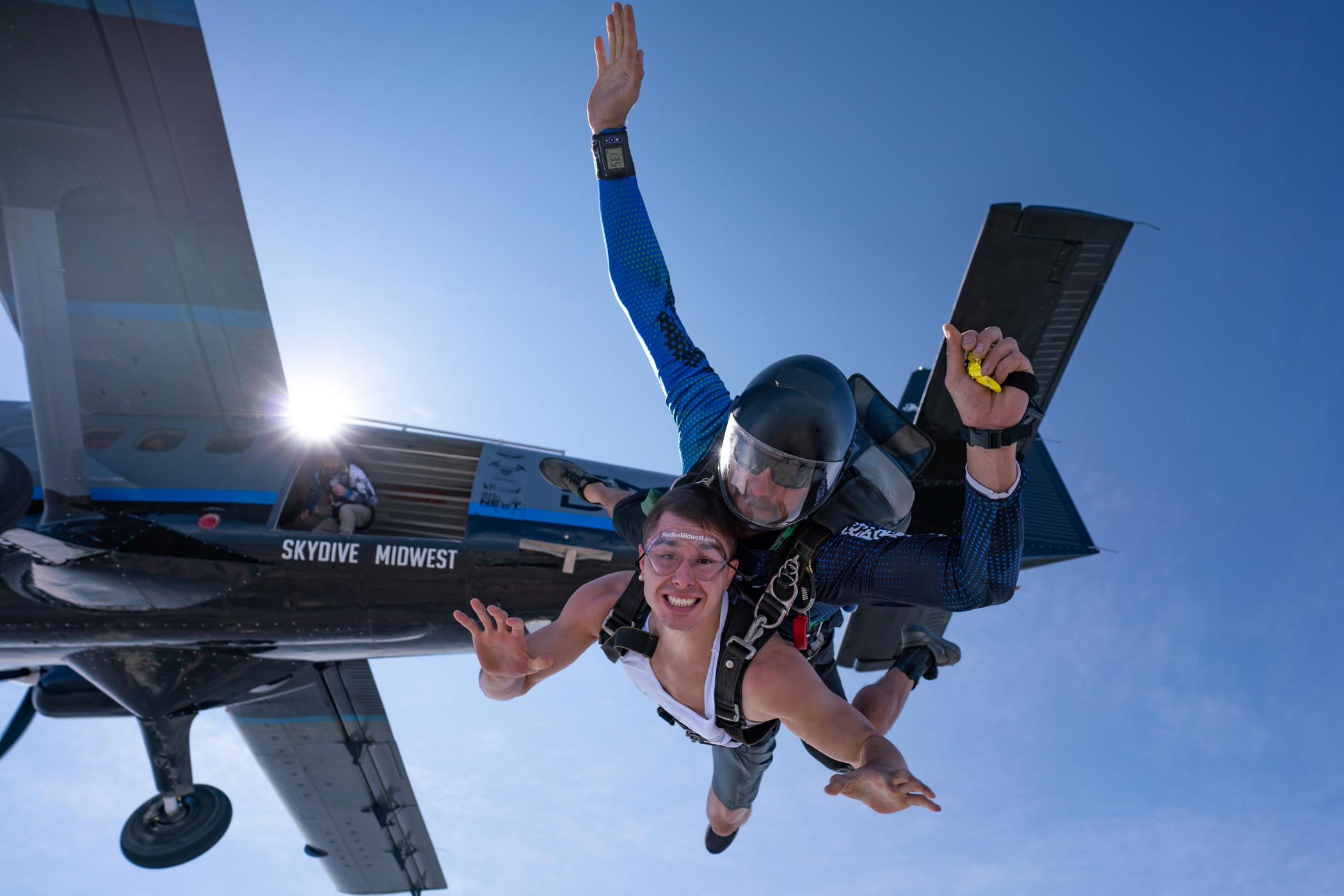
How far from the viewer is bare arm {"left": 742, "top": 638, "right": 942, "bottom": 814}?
2479mm

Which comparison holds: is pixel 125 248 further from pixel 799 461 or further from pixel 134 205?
pixel 799 461

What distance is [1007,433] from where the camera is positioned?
2668mm

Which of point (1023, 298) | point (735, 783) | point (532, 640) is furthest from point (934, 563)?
point (735, 783)

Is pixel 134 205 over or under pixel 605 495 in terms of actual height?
over

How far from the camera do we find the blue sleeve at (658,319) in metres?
4.33

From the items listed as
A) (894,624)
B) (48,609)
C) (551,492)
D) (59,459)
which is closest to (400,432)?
(551,492)

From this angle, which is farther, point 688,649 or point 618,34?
point 618,34

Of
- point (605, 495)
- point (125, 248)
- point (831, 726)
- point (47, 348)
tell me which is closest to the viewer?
point (831, 726)

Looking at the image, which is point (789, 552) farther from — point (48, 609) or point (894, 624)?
point (48, 609)

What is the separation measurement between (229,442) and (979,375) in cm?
823

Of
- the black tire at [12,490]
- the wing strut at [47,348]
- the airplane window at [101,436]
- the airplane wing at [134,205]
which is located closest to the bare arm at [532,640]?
the black tire at [12,490]

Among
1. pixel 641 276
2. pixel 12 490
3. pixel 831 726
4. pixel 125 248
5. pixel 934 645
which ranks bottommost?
pixel 831 726

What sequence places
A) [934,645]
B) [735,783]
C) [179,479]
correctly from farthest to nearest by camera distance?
[179,479] → [735,783] → [934,645]

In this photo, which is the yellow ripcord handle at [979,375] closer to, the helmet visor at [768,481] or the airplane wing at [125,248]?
the helmet visor at [768,481]
